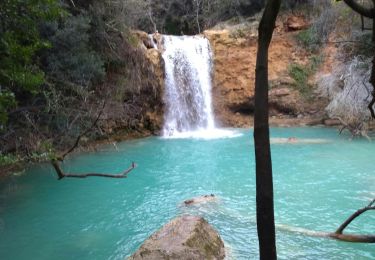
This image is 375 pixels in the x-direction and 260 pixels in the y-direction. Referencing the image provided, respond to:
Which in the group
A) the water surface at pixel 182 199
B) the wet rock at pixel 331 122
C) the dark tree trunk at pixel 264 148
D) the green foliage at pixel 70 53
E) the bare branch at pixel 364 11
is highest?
the green foliage at pixel 70 53

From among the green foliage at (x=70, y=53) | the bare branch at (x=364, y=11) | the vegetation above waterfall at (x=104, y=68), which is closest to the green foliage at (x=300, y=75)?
the vegetation above waterfall at (x=104, y=68)

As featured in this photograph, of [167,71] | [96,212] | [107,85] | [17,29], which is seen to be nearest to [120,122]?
[107,85]

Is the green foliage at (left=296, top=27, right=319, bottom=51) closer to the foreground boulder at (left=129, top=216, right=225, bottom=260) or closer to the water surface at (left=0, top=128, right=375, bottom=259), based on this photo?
the water surface at (left=0, top=128, right=375, bottom=259)

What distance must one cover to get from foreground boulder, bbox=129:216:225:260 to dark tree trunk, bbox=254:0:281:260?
2122mm

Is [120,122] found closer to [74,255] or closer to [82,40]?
[82,40]

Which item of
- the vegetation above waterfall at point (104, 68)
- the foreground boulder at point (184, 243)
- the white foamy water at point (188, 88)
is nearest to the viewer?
the foreground boulder at point (184, 243)

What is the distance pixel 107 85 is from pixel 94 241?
917cm

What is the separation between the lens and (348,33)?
Result: 17.7 metres

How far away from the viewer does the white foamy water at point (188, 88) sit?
61.4 ft

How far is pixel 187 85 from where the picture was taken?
19.3 meters

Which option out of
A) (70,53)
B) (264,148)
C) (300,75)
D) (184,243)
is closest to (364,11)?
(264,148)

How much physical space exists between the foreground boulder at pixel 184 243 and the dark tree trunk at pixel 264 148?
212 centimetres

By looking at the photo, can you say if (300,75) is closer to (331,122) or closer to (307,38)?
(307,38)

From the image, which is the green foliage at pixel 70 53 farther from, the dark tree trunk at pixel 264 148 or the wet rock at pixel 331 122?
the wet rock at pixel 331 122
